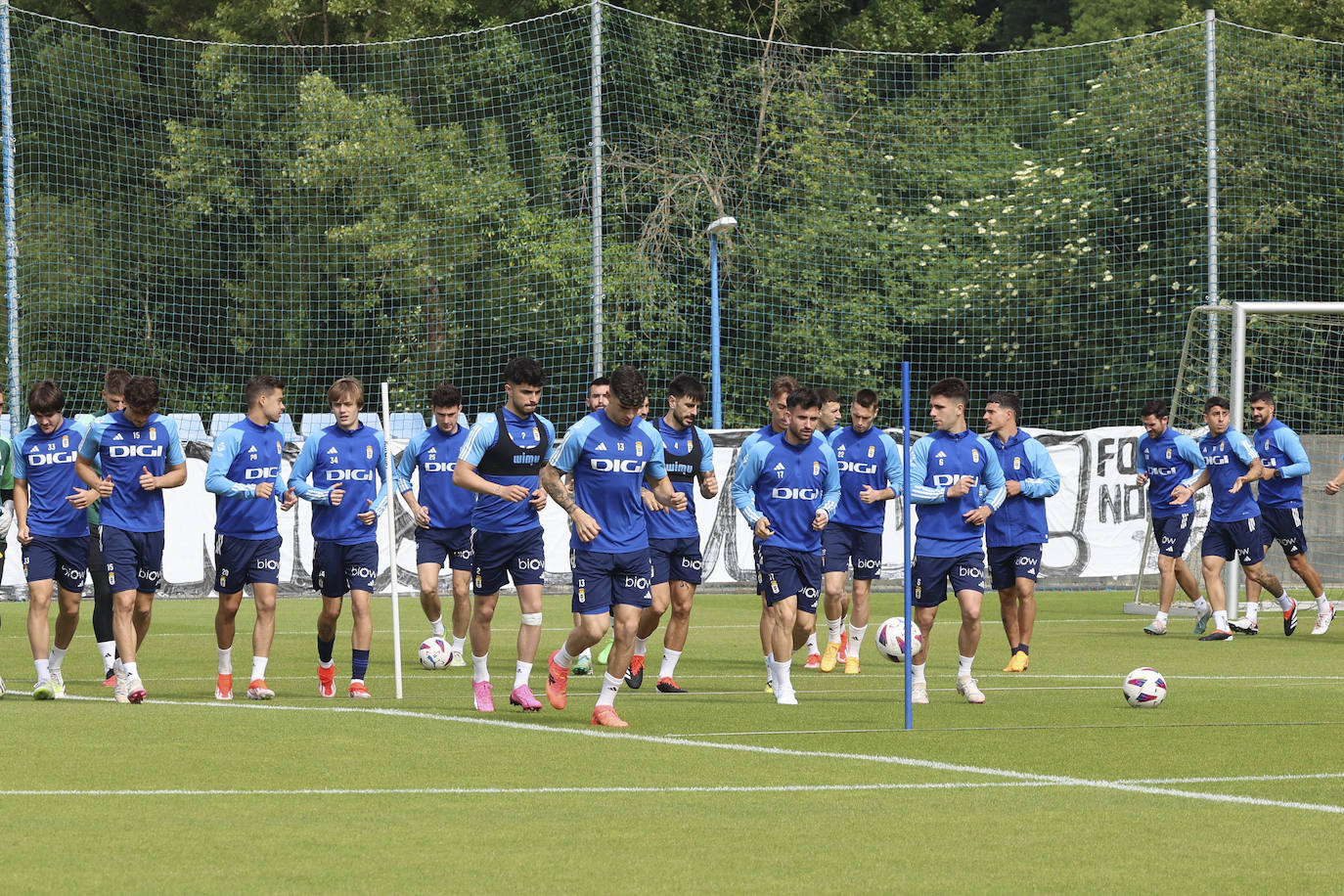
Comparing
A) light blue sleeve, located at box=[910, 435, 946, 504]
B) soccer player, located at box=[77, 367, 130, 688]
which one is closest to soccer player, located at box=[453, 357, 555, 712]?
light blue sleeve, located at box=[910, 435, 946, 504]

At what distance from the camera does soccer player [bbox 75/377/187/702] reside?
502 inches

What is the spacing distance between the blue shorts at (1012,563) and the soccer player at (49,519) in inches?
283

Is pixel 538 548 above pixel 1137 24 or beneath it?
beneath

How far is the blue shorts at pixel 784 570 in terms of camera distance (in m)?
12.6

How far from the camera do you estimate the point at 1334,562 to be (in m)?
26.3

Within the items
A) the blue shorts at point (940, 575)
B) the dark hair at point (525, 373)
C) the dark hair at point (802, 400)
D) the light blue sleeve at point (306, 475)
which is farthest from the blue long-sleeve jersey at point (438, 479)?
the blue shorts at point (940, 575)

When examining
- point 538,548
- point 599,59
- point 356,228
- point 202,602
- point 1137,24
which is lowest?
point 202,602

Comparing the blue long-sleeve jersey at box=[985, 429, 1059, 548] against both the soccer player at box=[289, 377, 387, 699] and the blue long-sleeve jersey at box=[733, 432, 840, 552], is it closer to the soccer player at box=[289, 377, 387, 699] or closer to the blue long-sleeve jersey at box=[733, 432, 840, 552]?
the blue long-sleeve jersey at box=[733, 432, 840, 552]

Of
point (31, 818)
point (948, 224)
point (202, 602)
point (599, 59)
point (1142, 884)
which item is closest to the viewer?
point (1142, 884)

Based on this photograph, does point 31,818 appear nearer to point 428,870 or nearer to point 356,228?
point 428,870

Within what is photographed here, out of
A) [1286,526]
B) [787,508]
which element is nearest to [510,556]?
[787,508]

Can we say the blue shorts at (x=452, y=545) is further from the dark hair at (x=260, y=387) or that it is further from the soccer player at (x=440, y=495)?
the dark hair at (x=260, y=387)

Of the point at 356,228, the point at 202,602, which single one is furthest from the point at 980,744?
the point at 356,228

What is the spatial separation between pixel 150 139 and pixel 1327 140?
68.6ft
